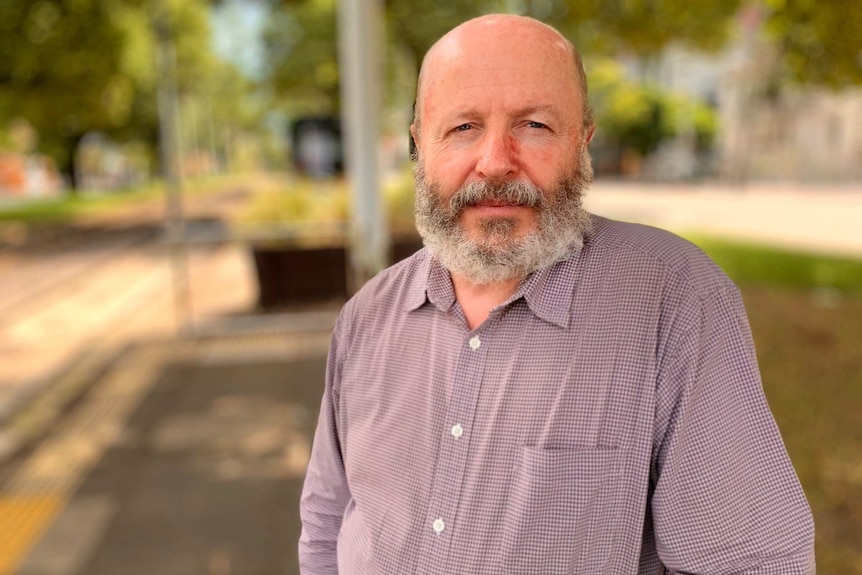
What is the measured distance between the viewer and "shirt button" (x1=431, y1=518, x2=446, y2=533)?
123 centimetres

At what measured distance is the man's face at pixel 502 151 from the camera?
1138 millimetres

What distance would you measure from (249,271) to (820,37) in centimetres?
834

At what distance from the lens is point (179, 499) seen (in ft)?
13.5

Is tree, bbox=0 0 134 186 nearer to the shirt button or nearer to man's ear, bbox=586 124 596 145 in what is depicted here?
man's ear, bbox=586 124 596 145

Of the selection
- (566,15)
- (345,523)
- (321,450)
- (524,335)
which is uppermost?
(566,15)

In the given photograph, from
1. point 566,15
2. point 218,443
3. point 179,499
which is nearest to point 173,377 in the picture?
point 218,443

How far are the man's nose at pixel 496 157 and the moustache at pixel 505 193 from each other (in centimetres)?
1

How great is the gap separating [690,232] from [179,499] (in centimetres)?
1333

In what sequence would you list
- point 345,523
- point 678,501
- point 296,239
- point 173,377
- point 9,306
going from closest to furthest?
1. point 678,501
2. point 345,523
3. point 173,377
4. point 296,239
5. point 9,306

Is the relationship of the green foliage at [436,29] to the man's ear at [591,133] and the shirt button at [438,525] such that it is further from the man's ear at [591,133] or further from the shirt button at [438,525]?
the shirt button at [438,525]

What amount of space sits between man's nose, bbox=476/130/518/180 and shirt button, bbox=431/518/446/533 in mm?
540

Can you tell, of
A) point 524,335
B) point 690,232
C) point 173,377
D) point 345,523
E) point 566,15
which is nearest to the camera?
point 524,335

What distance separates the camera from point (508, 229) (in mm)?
1191

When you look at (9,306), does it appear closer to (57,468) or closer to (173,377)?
(173,377)
